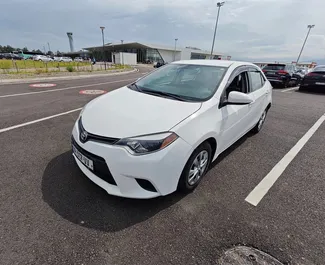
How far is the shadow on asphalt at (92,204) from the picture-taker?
6.65 ft

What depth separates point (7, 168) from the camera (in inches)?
111

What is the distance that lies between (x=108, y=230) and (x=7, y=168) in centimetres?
197

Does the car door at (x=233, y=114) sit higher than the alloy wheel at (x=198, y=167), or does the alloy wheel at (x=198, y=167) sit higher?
the car door at (x=233, y=114)

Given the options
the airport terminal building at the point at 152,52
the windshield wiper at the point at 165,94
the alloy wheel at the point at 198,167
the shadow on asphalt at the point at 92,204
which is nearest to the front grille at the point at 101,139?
the shadow on asphalt at the point at 92,204

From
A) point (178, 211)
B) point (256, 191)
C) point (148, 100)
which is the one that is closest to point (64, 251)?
point (178, 211)

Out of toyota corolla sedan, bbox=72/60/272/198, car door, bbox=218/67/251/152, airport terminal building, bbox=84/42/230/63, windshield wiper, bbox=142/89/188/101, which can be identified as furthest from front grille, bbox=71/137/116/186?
airport terminal building, bbox=84/42/230/63

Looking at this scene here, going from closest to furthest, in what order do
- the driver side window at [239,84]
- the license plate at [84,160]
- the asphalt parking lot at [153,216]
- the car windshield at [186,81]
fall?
the asphalt parking lot at [153,216] < the license plate at [84,160] < the car windshield at [186,81] < the driver side window at [239,84]

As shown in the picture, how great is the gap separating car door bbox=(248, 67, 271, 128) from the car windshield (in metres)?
0.90

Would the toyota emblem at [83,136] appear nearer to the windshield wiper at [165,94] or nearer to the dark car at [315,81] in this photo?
the windshield wiper at [165,94]

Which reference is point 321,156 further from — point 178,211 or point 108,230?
point 108,230

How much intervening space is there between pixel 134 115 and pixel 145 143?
0.45 meters

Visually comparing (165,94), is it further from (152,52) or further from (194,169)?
(152,52)

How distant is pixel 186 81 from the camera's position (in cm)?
303

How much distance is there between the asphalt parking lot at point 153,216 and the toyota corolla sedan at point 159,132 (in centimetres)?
31
